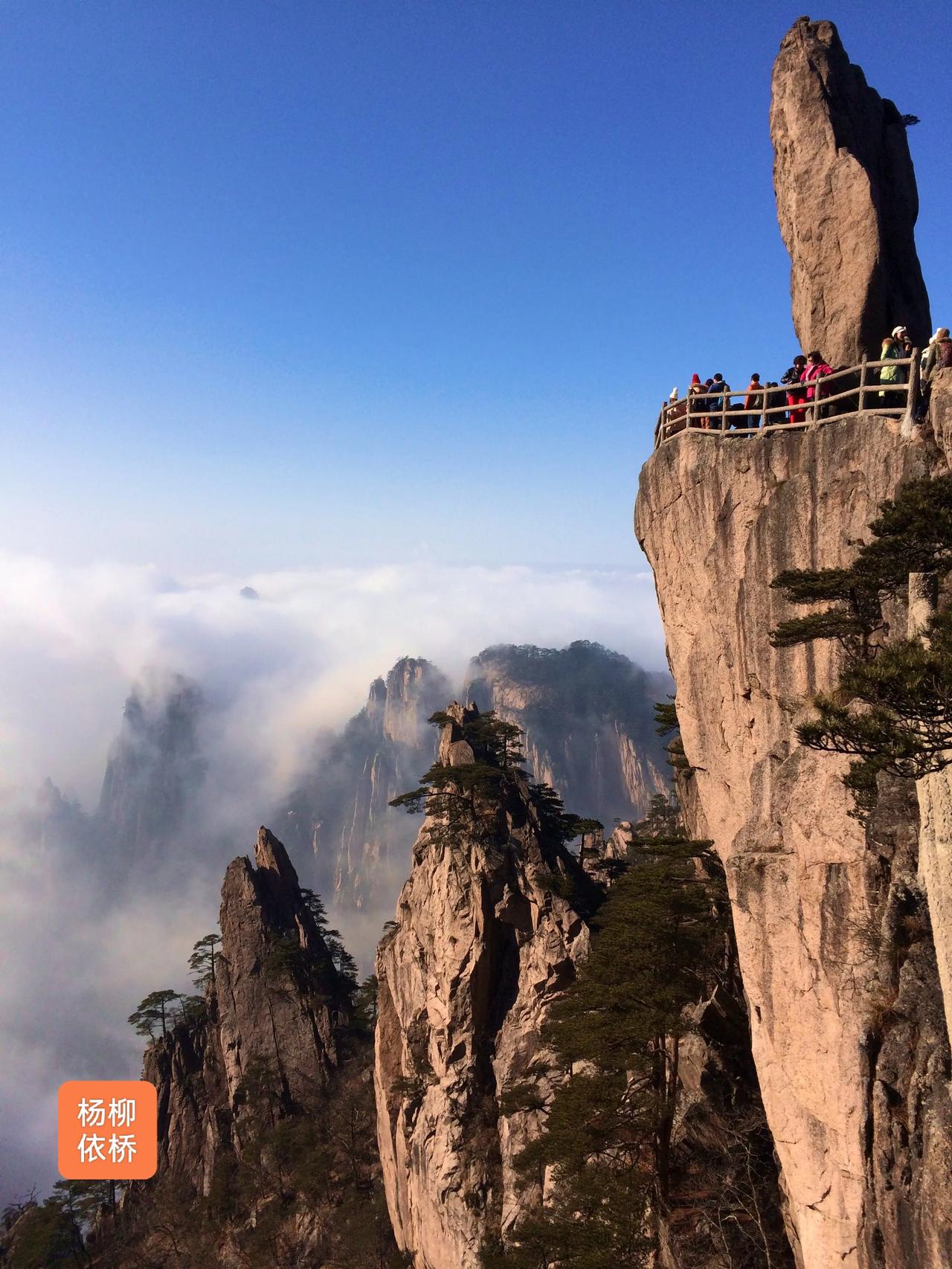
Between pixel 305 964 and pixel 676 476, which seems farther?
pixel 305 964

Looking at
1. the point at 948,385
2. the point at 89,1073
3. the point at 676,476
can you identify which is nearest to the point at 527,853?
the point at 676,476

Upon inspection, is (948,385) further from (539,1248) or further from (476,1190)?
(476,1190)

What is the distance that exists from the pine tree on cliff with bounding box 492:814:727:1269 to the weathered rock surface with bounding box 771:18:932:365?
15.2m

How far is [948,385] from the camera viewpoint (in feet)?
46.2

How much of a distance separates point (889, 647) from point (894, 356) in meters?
9.79

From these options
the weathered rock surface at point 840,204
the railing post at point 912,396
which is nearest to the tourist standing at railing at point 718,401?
the weathered rock surface at point 840,204

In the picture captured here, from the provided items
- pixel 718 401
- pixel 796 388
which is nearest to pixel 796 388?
pixel 796 388

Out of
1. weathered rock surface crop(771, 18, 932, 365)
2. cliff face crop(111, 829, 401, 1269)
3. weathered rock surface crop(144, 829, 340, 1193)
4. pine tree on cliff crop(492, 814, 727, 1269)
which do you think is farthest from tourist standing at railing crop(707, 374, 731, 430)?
weathered rock surface crop(144, 829, 340, 1193)

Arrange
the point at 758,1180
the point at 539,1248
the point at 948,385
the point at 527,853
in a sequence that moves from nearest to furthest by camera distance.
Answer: the point at 948,385, the point at 758,1180, the point at 539,1248, the point at 527,853

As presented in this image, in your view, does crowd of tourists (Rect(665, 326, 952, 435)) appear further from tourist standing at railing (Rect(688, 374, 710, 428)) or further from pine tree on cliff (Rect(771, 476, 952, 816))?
pine tree on cliff (Rect(771, 476, 952, 816))

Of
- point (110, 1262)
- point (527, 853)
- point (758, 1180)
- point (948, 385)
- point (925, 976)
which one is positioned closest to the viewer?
point (925, 976)

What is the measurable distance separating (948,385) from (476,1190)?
113 feet

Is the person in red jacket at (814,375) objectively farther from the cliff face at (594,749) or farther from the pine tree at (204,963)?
the cliff face at (594,749)

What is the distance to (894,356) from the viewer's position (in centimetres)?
1675
